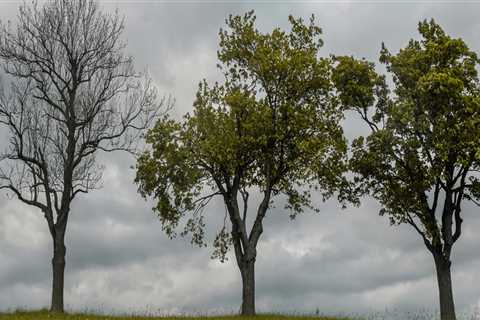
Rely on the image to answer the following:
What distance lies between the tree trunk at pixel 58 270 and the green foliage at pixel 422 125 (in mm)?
20232

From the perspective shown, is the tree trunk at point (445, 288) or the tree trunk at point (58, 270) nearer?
the tree trunk at point (58, 270)

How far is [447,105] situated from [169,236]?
20.2m

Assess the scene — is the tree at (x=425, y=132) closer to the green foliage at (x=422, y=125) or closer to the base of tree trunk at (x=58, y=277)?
the green foliage at (x=422, y=125)

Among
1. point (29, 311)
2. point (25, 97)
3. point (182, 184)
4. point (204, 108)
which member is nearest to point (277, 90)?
point (204, 108)

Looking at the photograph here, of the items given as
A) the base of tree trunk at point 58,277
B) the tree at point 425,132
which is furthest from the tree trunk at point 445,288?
the base of tree trunk at point 58,277

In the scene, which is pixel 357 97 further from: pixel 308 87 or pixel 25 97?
pixel 25 97

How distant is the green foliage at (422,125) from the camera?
42438 millimetres

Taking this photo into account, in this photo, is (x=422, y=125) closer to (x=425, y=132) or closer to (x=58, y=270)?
(x=425, y=132)

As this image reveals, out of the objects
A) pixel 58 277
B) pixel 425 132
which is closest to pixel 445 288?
pixel 425 132

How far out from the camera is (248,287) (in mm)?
40594

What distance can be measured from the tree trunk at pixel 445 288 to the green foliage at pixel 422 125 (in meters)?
1.08

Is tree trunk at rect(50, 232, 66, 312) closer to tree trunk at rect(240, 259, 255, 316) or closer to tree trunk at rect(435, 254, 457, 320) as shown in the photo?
tree trunk at rect(240, 259, 255, 316)

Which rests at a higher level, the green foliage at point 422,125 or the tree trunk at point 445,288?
the green foliage at point 422,125

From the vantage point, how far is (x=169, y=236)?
145 ft
